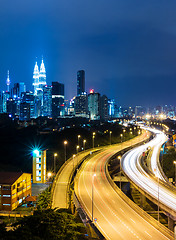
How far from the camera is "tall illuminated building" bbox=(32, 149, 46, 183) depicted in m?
33.7

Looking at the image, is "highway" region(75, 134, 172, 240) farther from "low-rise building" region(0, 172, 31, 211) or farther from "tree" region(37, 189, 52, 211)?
"low-rise building" region(0, 172, 31, 211)

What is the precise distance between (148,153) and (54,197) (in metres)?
31.6

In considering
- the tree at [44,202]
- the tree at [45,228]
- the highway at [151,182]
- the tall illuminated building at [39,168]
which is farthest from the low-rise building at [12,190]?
the highway at [151,182]

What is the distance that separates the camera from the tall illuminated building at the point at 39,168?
110ft

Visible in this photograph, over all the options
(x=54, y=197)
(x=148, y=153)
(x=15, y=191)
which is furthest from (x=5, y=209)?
(x=148, y=153)

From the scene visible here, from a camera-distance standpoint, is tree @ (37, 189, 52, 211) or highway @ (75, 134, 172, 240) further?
tree @ (37, 189, 52, 211)

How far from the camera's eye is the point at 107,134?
291 feet

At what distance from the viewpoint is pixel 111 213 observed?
66.9ft

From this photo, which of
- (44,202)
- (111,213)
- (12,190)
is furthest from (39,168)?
(111,213)

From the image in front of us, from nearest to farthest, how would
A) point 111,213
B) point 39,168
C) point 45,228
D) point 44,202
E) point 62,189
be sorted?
1. point 45,228
2. point 111,213
3. point 44,202
4. point 62,189
5. point 39,168

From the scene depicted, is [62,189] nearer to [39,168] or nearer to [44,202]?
[44,202]

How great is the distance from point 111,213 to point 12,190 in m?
11.0

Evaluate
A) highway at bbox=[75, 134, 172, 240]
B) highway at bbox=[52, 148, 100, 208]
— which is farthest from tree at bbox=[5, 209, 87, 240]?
highway at bbox=[52, 148, 100, 208]

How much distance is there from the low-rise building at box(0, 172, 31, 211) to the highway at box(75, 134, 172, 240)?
604cm
